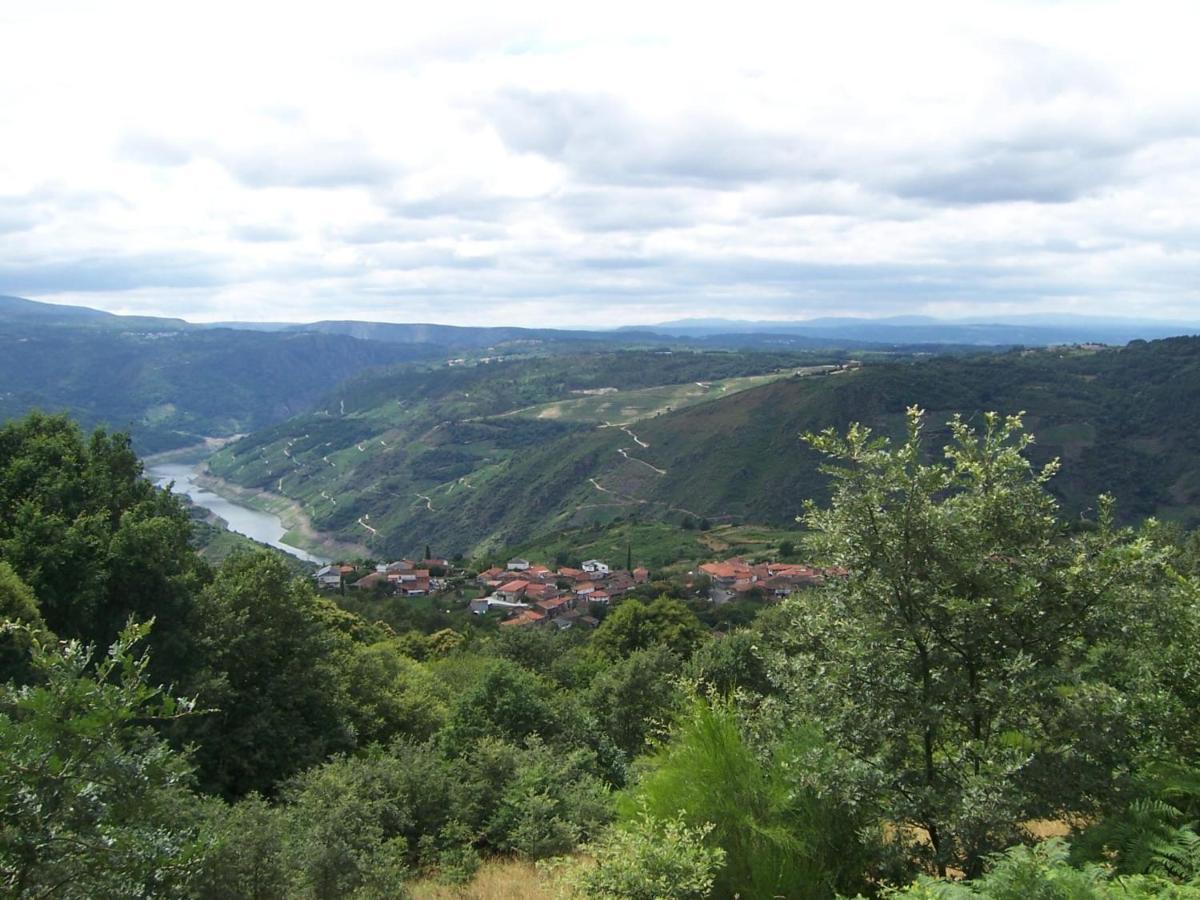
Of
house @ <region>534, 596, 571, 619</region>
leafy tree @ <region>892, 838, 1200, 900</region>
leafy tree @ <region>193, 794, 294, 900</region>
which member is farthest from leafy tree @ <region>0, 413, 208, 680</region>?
house @ <region>534, 596, 571, 619</region>

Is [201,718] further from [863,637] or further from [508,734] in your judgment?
[863,637]

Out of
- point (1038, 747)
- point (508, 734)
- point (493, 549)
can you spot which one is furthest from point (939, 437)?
point (1038, 747)

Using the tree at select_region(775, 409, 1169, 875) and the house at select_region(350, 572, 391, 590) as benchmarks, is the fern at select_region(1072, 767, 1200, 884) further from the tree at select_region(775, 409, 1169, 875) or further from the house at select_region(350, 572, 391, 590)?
the house at select_region(350, 572, 391, 590)

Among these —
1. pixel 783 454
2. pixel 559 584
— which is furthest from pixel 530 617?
pixel 783 454

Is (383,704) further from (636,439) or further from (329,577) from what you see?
(636,439)

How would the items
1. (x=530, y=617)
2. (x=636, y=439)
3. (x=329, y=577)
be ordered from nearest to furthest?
(x=530, y=617) < (x=329, y=577) < (x=636, y=439)
